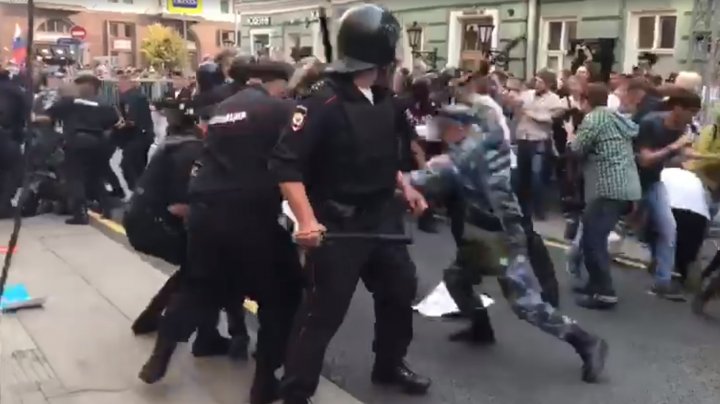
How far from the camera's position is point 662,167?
284 inches

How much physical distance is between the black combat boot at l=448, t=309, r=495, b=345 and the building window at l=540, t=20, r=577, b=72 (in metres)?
13.6

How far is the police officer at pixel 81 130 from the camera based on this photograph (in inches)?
379

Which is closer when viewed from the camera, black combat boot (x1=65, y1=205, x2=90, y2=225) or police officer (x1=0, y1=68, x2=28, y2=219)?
black combat boot (x1=65, y1=205, x2=90, y2=225)

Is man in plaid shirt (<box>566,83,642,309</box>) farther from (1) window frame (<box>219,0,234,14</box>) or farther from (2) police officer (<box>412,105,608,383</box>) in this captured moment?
(1) window frame (<box>219,0,234,14</box>)

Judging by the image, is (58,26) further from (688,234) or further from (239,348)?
(239,348)

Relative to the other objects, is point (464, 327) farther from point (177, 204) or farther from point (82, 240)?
point (82, 240)

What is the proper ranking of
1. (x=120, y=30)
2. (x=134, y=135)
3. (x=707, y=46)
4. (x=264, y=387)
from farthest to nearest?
(x=120, y=30), (x=707, y=46), (x=134, y=135), (x=264, y=387)

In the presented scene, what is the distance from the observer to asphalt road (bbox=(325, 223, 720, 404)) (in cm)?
499

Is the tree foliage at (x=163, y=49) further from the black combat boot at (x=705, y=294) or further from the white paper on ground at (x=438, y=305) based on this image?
the black combat boot at (x=705, y=294)

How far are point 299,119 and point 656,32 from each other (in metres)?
14.5

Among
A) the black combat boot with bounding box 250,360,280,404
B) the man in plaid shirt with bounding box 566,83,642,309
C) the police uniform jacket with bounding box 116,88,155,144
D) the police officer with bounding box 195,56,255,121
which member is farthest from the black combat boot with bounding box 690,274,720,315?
the police uniform jacket with bounding box 116,88,155,144

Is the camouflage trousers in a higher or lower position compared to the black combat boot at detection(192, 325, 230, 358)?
higher

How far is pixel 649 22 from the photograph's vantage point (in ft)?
56.8

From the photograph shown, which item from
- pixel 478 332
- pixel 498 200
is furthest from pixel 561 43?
pixel 498 200
